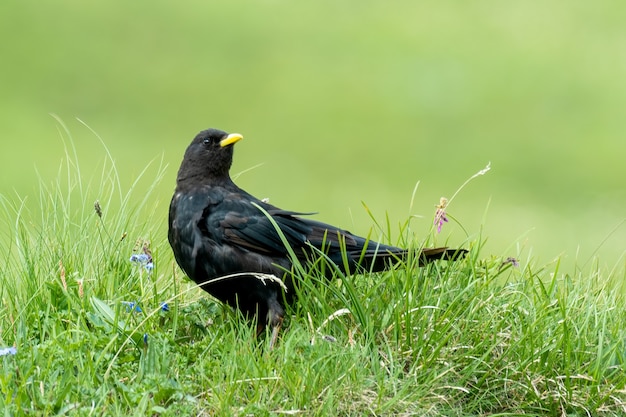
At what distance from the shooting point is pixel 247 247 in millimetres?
5105

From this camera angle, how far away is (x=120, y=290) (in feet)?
16.1

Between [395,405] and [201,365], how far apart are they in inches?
30.0

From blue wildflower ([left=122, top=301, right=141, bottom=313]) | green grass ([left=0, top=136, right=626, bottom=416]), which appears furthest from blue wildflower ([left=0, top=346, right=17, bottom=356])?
blue wildflower ([left=122, top=301, right=141, bottom=313])

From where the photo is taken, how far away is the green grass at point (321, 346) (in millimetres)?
4020

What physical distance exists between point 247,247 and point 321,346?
99cm

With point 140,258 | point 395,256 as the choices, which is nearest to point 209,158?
point 140,258

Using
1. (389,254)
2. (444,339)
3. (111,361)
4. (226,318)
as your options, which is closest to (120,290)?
(226,318)

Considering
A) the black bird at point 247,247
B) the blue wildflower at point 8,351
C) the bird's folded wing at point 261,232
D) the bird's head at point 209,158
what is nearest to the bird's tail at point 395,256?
the black bird at point 247,247

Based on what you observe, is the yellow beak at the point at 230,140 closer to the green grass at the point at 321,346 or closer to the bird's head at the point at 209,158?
the bird's head at the point at 209,158

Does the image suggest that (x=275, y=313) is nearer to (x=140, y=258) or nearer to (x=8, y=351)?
(x=140, y=258)

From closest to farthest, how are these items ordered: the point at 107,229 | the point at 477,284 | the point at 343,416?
the point at 343,416 → the point at 477,284 → the point at 107,229

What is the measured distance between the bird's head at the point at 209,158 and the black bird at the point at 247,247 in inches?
3.2

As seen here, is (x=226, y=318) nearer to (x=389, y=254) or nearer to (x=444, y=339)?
(x=389, y=254)

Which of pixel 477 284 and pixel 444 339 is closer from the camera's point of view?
pixel 444 339
